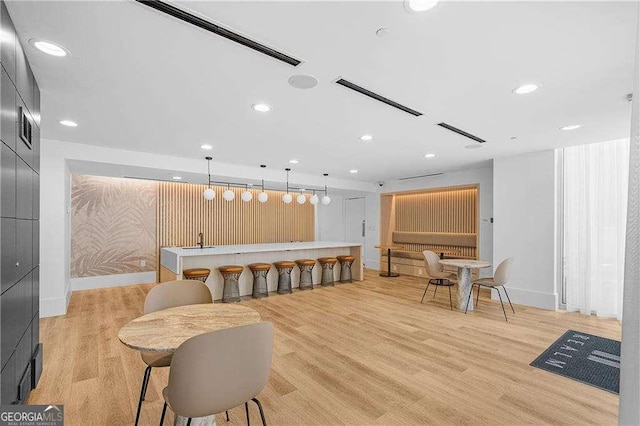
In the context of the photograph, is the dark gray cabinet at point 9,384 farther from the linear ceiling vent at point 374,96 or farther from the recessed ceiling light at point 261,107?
the linear ceiling vent at point 374,96

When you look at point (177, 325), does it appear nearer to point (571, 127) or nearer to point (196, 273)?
point (196, 273)

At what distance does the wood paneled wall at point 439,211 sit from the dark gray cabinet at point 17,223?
7.45 m

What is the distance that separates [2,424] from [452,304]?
17.6ft

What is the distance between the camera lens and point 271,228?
29.2ft

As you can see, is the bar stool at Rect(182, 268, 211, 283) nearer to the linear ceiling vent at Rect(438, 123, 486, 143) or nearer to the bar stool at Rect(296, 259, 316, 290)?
the bar stool at Rect(296, 259, 316, 290)

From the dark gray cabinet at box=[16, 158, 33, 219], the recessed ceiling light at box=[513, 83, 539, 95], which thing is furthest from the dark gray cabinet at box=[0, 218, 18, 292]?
the recessed ceiling light at box=[513, 83, 539, 95]

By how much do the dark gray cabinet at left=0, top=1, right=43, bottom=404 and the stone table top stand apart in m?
0.68

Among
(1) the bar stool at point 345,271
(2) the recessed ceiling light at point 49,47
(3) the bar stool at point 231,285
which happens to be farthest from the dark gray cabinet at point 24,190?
(1) the bar stool at point 345,271

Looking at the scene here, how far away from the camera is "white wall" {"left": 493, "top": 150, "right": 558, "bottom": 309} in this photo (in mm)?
4805

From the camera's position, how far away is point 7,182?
1701mm

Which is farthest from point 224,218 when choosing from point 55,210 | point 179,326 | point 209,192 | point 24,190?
point 179,326

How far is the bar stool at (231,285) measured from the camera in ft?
17.4

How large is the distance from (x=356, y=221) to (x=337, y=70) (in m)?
7.74

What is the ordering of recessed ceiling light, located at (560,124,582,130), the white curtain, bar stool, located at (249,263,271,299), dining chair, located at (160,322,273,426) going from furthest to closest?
1. bar stool, located at (249,263,271,299)
2. the white curtain
3. recessed ceiling light, located at (560,124,582,130)
4. dining chair, located at (160,322,273,426)
